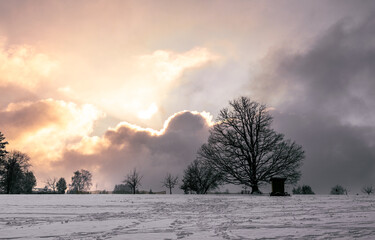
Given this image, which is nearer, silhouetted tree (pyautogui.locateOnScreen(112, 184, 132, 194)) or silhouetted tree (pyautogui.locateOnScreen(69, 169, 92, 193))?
silhouetted tree (pyautogui.locateOnScreen(112, 184, 132, 194))

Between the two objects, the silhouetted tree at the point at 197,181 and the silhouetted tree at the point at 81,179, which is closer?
the silhouetted tree at the point at 197,181

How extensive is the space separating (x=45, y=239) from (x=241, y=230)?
443 centimetres

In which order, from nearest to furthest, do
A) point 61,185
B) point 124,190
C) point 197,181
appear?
point 197,181, point 124,190, point 61,185

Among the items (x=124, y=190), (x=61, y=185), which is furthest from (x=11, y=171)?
(x=61, y=185)

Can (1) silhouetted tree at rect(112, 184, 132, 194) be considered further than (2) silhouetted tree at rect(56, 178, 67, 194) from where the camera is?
No

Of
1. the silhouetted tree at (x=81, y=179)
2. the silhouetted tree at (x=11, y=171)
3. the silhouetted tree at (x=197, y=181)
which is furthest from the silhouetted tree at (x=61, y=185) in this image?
the silhouetted tree at (x=197, y=181)

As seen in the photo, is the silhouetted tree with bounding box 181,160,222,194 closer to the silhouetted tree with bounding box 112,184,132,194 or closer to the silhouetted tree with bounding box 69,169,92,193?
the silhouetted tree with bounding box 112,184,132,194

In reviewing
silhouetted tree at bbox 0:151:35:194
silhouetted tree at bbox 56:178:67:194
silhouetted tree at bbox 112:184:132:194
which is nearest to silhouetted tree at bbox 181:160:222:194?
silhouetted tree at bbox 112:184:132:194

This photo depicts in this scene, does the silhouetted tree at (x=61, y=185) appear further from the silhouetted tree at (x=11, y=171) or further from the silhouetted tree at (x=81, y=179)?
the silhouetted tree at (x=11, y=171)

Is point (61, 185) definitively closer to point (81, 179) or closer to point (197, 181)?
point (81, 179)

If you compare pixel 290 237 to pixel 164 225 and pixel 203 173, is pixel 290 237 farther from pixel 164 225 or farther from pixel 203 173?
pixel 203 173

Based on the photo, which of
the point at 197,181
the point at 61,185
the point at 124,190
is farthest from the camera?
the point at 61,185

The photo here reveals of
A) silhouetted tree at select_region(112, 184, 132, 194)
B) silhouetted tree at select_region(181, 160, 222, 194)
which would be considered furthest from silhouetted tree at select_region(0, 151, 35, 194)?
silhouetted tree at select_region(181, 160, 222, 194)

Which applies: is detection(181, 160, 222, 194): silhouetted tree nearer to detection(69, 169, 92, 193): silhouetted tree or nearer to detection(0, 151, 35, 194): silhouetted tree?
detection(0, 151, 35, 194): silhouetted tree
